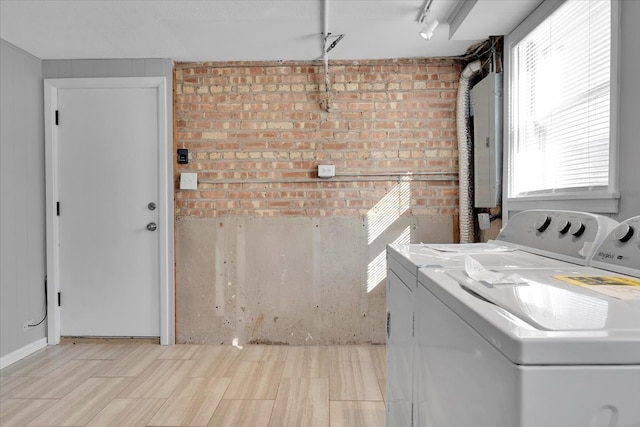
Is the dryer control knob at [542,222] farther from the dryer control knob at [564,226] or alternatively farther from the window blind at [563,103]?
the window blind at [563,103]

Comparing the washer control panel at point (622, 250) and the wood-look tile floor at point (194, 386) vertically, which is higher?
the washer control panel at point (622, 250)

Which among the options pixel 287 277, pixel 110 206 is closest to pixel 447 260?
pixel 287 277

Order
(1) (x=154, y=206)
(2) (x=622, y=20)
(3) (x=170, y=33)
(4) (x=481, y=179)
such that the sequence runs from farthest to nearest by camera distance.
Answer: (1) (x=154, y=206) < (4) (x=481, y=179) < (3) (x=170, y=33) < (2) (x=622, y=20)

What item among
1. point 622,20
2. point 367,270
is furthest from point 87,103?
point 622,20

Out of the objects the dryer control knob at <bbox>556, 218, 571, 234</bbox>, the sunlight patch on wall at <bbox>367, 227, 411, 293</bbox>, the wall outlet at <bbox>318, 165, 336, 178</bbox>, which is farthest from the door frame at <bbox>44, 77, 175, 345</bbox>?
the dryer control knob at <bbox>556, 218, 571, 234</bbox>

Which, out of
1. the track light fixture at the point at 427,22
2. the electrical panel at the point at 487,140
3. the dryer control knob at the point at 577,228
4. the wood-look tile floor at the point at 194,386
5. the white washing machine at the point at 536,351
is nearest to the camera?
the white washing machine at the point at 536,351

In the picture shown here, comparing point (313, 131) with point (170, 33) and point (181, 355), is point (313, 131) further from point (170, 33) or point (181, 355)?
point (181, 355)

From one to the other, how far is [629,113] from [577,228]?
537mm

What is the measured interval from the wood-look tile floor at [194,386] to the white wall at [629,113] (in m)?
1.57

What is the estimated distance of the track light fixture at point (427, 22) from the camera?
2.26 meters

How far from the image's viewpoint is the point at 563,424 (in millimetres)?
547

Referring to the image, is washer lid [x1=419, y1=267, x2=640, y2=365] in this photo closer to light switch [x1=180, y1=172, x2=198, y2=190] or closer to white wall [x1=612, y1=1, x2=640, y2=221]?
white wall [x1=612, y1=1, x2=640, y2=221]

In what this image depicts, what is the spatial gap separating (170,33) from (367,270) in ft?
7.52

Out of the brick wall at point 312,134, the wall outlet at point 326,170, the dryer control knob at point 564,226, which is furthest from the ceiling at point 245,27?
the dryer control knob at point 564,226
